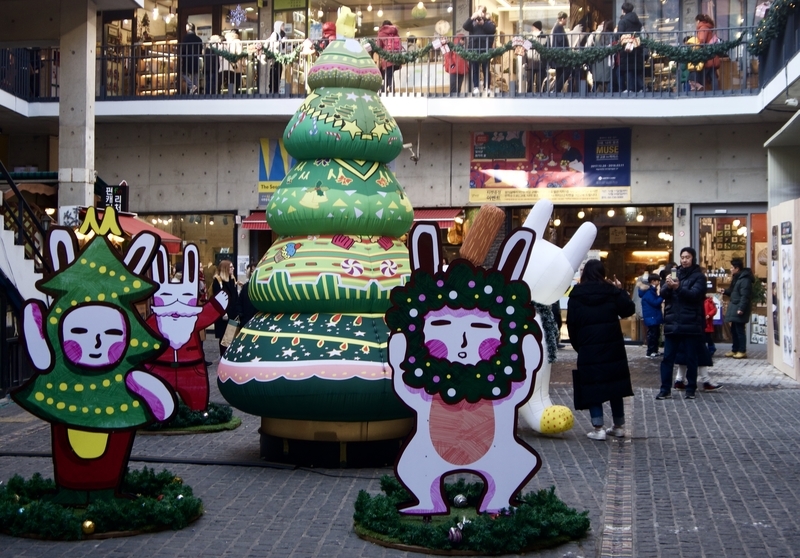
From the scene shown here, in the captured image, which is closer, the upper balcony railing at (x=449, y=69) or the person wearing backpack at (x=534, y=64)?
the upper balcony railing at (x=449, y=69)

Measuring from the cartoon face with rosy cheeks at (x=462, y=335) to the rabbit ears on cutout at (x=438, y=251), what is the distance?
293 mm

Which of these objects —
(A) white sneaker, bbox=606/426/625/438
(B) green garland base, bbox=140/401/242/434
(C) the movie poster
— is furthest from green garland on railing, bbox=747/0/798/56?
(B) green garland base, bbox=140/401/242/434

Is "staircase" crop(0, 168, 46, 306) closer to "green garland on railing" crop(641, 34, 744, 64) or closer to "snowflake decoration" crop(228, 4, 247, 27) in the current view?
"snowflake decoration" crop(228, 4, 247, 27)

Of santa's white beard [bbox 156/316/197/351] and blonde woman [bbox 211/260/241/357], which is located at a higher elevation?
blonde woman [bbox 211/260/241/357]

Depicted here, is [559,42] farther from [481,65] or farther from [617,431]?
[617,431]

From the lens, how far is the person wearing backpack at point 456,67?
→ 2227 cm

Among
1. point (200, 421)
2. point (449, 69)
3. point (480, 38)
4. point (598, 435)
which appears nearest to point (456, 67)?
point (449, 69)

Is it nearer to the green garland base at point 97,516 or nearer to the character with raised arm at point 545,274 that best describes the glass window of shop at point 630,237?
the character with raised arm at point 545,274

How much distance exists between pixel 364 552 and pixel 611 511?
2057mm

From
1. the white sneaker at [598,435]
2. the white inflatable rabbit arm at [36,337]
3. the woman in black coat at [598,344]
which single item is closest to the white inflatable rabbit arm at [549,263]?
the woman in black coat at [598,344]

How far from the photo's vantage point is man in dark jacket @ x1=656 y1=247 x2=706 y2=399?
13148mm

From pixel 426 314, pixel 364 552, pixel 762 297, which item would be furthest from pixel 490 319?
pixel 762 297

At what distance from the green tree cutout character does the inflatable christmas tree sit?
175 centimetres

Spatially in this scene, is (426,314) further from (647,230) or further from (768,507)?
(647,230)
